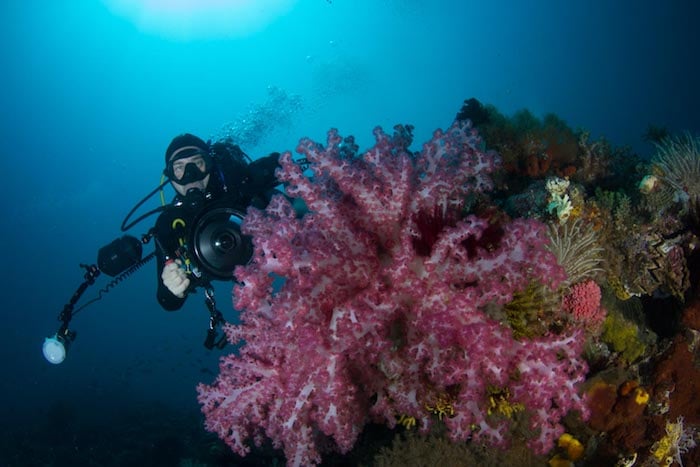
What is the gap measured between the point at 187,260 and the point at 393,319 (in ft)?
12.1

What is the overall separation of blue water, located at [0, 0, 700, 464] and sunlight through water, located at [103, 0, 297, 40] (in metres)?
2.47

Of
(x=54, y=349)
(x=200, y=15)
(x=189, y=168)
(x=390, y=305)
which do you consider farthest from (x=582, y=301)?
(x=200, y=15)

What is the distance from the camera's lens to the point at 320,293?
2561mm

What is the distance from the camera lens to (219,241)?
16.5 ft

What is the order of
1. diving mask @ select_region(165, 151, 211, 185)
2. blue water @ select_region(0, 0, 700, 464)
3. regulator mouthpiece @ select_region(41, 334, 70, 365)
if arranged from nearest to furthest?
1. regulator mouthpiece @ select_region(41, 334, 70, 365)
2. diving mask @ select_region(165, 151, 211, 185)
3. blue water @ select_region(0, 0, 700, 464)

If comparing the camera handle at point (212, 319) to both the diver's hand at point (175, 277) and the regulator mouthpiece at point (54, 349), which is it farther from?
the regulator mouthpiece at point (54, 349)

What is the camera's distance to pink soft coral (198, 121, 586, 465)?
96.4 inches

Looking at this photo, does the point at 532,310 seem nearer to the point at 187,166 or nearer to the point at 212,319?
the point at 212,319

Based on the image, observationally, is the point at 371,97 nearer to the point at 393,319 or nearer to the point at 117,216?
the point at 117,216

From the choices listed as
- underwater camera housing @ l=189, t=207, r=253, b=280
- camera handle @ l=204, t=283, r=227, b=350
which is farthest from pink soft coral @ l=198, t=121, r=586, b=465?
camera handle @ l=204, t=283, r=227, b=350

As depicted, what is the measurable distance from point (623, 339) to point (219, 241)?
185 inches

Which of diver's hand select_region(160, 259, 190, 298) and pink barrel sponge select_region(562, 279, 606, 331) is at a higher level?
diver's hand select_region(160, 259, 190, 298)

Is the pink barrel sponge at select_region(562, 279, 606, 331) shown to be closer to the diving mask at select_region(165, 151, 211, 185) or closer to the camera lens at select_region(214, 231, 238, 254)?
the camera lens at select_region(214, 231, 238, 254)

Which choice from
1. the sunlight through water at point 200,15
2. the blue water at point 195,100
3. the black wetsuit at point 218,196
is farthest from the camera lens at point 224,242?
the sunlight through water at point 200,15
